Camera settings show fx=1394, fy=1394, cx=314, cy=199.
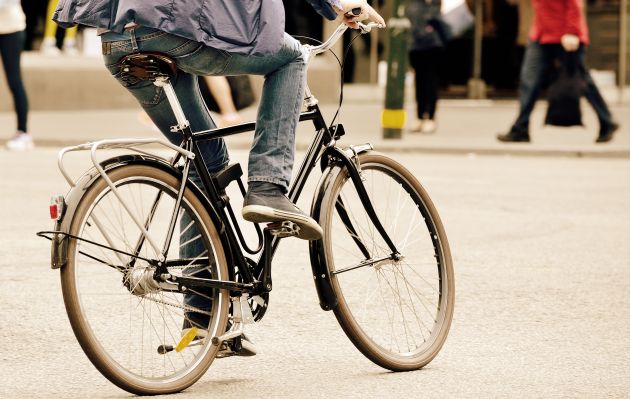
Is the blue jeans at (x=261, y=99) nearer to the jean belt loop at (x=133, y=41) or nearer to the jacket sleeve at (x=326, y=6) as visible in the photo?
the jean belt loop at (x=133, y=41)

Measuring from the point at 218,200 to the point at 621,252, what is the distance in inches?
143

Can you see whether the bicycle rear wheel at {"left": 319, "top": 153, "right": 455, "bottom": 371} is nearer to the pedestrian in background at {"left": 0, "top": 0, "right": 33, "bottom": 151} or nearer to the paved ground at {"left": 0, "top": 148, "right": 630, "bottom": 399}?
A: the paved ground at {"left": 0, "top": 148, "right": 630, "bottom": 399}

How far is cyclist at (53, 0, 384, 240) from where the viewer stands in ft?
13.0

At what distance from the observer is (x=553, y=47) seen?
13.0 m

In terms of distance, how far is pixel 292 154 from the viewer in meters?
4.31

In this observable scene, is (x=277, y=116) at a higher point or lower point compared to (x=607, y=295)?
higher

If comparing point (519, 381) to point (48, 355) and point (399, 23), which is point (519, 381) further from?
point (399, 23)

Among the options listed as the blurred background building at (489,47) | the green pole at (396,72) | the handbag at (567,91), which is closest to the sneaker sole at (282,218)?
the handbag at (567,91)

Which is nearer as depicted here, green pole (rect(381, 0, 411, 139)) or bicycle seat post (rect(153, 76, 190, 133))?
bicycle seat post (rect(153, 76, 190, 133))

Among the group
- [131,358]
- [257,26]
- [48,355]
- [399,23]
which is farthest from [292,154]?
[399,23]

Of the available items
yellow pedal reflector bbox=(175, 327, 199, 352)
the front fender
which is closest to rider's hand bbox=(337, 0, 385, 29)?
the front fender

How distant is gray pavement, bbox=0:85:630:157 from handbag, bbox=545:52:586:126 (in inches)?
11.7

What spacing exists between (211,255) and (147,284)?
243 millimetres

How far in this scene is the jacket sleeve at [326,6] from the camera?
168 inches
